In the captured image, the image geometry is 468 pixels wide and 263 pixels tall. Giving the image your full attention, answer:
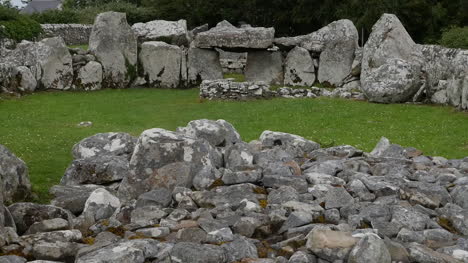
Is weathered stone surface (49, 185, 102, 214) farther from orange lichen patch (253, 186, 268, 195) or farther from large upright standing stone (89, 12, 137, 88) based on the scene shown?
large upright standing stone (89, 12, 137, 88)

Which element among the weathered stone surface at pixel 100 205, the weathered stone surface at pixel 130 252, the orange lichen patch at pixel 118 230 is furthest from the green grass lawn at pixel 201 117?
the weathered stone surface at pixel 130 252

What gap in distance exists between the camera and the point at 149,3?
48.7 metres

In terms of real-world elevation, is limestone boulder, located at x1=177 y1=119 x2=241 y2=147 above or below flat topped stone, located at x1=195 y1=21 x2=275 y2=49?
below

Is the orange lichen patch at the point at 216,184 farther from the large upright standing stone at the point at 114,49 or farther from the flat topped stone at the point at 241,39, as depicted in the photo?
the flat topped stone at the point at 241,39

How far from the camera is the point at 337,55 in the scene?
2750 centimetres

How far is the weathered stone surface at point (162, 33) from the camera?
2900 cm

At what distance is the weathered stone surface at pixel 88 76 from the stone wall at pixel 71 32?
51.3ft

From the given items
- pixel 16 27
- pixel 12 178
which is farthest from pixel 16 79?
pixel 12 178

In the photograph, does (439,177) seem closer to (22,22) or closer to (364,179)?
(364,179)

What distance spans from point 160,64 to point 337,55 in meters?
7.52

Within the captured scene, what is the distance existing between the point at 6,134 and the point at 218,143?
7571 mm

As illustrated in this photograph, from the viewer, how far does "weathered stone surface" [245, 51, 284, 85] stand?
2805 centimetres

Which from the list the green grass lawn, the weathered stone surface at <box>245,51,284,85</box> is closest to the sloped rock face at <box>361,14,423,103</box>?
the green grass lawn

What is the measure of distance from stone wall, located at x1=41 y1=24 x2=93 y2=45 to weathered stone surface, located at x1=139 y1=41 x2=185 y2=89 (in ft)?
50.3
